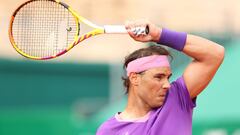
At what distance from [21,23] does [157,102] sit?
1115 millimetres

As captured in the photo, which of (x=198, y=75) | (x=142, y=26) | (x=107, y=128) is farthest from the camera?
(x=107, y=128)

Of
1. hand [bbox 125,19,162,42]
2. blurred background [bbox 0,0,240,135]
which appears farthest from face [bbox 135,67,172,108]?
blurred background [bbox 0,0,240,135]

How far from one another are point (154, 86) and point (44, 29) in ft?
3.06

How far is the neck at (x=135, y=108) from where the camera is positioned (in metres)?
3.82

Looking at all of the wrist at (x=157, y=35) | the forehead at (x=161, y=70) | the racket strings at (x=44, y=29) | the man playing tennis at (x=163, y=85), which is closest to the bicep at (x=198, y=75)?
the man playing tennis at (x=163, y=85)

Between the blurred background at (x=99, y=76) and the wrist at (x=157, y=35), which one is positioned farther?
the blurred background at (x=99, y=76)

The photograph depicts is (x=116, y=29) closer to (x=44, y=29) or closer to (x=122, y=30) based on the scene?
(x=122, y=30)

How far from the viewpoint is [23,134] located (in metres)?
9.08

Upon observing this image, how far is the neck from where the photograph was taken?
3.82 meters

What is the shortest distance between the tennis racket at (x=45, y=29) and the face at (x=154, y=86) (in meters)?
0.44

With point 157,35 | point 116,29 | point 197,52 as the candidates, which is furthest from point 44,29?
point 197,52

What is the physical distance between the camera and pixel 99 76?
1075 centimetres

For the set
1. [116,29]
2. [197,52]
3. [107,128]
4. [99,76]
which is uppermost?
[116,29]

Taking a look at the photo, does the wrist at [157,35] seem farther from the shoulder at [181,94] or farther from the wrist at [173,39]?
the shoulder at [181,94]
